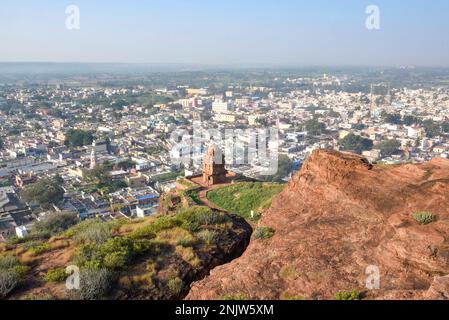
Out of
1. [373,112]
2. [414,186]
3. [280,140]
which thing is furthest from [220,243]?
[373,112]

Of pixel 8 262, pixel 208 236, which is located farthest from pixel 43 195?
pixel 208 236

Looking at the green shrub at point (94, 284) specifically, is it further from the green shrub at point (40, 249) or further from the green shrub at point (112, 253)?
the green shrub at point (40, 249)

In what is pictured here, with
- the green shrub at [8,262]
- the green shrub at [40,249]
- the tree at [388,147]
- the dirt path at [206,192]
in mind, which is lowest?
the tree at [388,147]

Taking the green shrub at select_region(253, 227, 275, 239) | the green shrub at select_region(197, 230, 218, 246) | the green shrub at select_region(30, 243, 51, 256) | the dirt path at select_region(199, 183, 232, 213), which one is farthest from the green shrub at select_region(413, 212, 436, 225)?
the dirt path at select_region(199, 183, 232, 213)

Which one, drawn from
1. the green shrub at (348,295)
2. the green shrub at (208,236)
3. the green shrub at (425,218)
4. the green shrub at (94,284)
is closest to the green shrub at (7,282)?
the green shrub at (94,284)

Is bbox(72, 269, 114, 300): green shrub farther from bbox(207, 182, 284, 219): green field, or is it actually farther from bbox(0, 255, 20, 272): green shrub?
bbox(207, 182, 284, 219): green field

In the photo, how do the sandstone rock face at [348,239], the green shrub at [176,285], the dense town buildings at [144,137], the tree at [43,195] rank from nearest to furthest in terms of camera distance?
the sandstone rock face at [348,239], the green shrub at [176,285], the tree at [43,195], the dense town buildings at [144,137]
